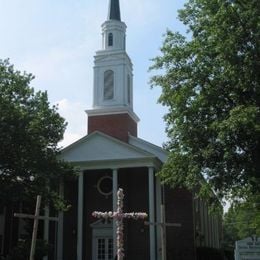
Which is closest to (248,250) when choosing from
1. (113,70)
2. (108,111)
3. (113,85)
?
(108,111)

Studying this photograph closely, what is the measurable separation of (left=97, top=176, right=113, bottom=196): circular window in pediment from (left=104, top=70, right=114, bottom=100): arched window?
249 inches

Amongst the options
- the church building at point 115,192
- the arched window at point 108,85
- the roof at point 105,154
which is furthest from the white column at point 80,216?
the arched window at point 108,85

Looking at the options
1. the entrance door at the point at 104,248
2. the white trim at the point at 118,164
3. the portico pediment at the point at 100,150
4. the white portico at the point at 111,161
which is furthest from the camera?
the entrance door at the point at 104,248

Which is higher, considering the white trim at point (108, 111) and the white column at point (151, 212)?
the white trim at point (108, 111)

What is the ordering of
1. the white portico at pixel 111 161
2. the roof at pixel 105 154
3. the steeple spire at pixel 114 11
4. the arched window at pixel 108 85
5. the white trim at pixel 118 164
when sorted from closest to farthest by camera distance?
the white portico at pixel 111 161, the white trim at pixel 118 164, the roof at pixel 105 154, the arched window at pixel 108 85, the steeple spire at pixel 114 11

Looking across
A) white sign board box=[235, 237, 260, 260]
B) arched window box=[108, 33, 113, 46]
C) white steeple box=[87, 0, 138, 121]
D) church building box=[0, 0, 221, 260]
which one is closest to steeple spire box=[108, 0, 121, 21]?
white steeple box=[87, 0, 138, 121]

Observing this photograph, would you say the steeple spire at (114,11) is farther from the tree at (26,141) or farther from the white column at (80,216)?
the tree at (26,141)

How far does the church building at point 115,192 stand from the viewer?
1363 inches

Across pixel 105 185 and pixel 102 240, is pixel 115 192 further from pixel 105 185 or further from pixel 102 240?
pixel 102 240

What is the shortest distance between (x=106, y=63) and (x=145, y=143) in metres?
7.12

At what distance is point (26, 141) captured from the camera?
25.5 m

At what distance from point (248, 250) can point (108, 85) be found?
25117mm

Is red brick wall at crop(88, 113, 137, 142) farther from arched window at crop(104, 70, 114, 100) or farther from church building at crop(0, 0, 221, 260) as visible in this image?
arched window at crop(104, 70, 114, 100)

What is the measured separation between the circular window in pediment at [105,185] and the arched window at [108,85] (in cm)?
633
